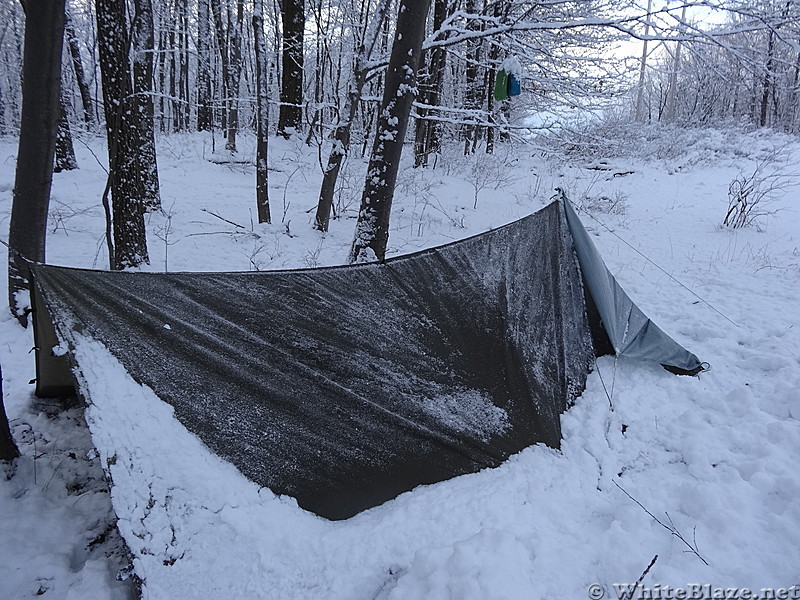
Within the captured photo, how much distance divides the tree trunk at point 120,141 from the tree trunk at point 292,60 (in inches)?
190

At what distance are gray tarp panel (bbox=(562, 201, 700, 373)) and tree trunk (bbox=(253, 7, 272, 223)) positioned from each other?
3.98 m

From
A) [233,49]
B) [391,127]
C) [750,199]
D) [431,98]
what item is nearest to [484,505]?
[391,127]

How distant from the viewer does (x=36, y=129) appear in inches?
112

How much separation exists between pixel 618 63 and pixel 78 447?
9.63 meters

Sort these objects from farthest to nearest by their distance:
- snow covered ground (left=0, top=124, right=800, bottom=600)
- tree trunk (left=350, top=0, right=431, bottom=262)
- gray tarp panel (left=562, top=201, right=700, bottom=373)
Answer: tree trunk (left=350, top=0, right=431, bottom=262) < gray tarp panel (left=562, top=201, right=700, bottom=373) < snow covered ground (left=0, top=124, right=800, bottom=600)

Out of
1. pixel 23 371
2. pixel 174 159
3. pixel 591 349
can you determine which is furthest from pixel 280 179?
pixel 591 349

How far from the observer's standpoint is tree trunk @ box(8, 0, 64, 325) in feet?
8.50

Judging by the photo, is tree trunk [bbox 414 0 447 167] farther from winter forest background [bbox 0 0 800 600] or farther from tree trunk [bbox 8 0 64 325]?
tree trunk [bbox 8 0 64 325]

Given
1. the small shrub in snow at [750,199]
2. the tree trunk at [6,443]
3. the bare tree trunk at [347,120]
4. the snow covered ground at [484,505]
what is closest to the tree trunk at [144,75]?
the snow covered ground at [484,505]

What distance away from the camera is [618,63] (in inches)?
323

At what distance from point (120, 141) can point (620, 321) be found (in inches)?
168

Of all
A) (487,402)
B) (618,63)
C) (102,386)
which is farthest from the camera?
(618,63)

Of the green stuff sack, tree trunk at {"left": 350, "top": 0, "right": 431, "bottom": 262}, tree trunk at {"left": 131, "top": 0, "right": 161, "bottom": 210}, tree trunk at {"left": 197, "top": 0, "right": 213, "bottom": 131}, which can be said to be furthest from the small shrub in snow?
tree trunk at {"left": 197, "top": 0, "right": 213, "bottom": 131}

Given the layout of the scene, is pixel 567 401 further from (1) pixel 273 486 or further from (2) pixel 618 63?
(2) pixel 618 63
